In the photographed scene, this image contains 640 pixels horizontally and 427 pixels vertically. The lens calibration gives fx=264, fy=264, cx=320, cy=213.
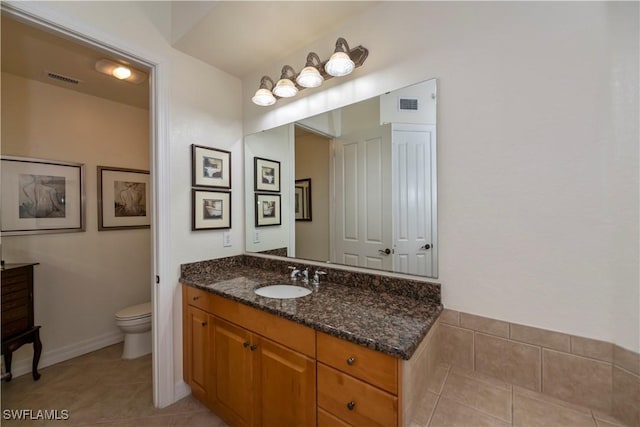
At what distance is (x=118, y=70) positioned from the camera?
6.56 feet

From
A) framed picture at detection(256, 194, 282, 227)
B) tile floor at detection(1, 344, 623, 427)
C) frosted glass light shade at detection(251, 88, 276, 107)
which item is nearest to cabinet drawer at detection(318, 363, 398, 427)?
tile floor at detection(1, 344, 623, 427)

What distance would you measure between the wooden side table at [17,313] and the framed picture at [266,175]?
1.83 m

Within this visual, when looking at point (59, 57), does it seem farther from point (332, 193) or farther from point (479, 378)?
point (479, 378)

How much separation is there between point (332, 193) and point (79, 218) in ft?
8.02

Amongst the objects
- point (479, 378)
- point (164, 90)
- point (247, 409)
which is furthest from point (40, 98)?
point (479, 378)

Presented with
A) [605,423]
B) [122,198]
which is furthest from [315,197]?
[122,198]

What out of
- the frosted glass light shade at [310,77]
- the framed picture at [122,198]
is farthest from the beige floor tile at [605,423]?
the framed picture at [122,198]

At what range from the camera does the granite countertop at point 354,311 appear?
2.98 ft

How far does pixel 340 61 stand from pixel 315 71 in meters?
0.19

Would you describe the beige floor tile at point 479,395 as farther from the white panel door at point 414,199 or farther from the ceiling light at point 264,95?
the ceiling light at point 264,95

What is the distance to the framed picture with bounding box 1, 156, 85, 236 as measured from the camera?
7.00 ft

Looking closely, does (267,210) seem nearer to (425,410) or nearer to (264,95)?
(264,95)

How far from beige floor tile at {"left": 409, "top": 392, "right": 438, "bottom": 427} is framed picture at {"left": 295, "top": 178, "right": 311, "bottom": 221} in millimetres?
1167

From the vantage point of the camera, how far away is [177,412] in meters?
1.70
